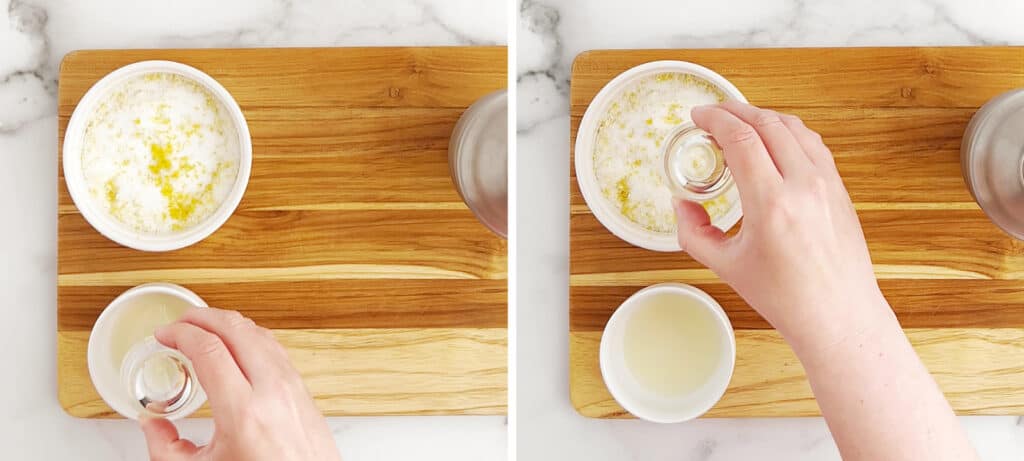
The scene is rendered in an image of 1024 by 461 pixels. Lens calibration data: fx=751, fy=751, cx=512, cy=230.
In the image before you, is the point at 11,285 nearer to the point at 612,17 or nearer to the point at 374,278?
the point at 374,278

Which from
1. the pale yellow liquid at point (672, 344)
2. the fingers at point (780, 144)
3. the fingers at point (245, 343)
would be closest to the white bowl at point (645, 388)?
the pale yellow liquid at point (672, 344)

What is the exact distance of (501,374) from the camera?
19.8 inches

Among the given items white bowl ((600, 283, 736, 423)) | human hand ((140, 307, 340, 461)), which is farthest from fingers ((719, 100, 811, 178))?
human hand ((140, 307, 340, 461))

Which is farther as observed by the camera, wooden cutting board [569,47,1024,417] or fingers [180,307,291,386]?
wooden cutting board [569,47,1024,417]

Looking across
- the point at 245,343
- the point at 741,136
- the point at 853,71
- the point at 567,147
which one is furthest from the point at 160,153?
the point at 853,71

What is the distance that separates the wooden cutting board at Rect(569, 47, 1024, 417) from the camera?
554 mm

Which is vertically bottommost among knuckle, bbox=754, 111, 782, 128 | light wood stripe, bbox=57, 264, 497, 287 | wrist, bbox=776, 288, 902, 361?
wrist, bbox=776, 288, 902, 361

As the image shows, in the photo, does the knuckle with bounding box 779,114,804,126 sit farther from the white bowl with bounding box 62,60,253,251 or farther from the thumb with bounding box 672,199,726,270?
the white bowl with bounding box 62,60,253,251

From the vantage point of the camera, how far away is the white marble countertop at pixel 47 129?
0.53 m

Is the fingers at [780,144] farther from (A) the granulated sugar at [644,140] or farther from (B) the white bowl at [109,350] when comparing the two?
(B) the white bowl at [109,350]

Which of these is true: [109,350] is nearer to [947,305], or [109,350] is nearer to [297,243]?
[297,243]

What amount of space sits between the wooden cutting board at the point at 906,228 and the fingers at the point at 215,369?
9.8 inches

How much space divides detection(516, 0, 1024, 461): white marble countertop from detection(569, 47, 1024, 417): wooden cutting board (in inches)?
0.6

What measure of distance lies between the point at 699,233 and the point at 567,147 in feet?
0.35
